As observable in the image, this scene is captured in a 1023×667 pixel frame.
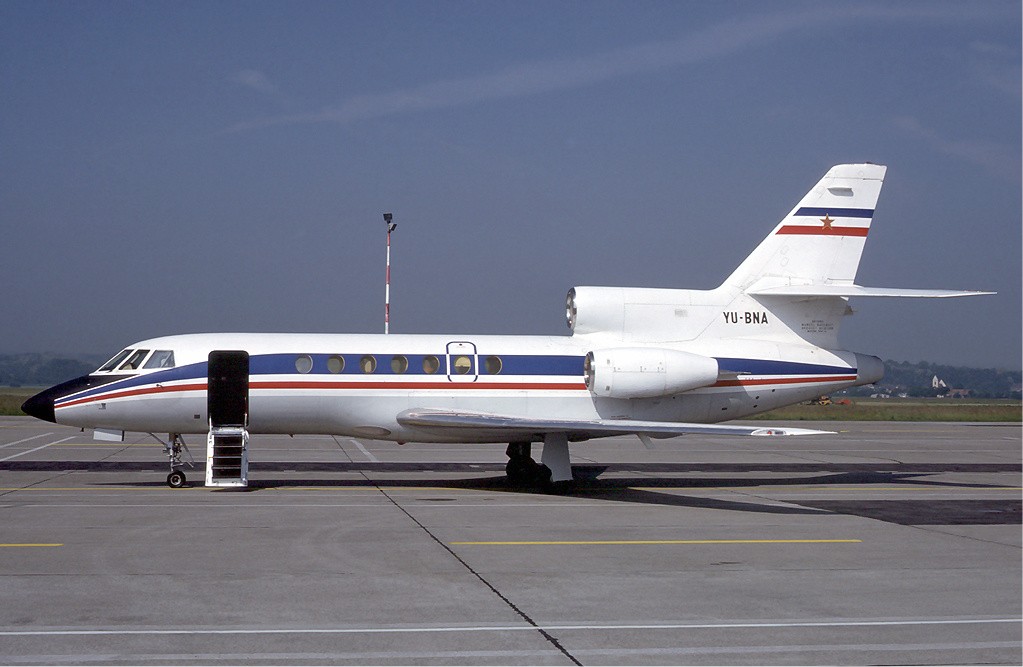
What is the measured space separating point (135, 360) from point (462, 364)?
6.58 metres

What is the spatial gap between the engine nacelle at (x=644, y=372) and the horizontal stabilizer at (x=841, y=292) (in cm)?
254

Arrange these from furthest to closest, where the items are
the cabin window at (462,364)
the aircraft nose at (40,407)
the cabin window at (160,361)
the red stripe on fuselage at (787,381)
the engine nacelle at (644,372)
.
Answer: the red stripe on fuselage at (787,381) → the cabin window at (462,364) → the engine nacelle at (644,372) → the cabin window at (160,361) → the aircraft nose at (40,407)

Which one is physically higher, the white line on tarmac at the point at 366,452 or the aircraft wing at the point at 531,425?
the aircraft wing at the point at 531,425

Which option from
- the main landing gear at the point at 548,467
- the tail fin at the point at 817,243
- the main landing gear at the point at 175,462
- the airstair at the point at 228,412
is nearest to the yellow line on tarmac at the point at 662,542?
the main landing gear at the point at 548,467

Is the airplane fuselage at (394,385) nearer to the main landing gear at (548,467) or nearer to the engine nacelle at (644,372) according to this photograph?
the engine nacelle at (644,372)

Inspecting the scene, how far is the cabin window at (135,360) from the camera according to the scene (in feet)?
68.0

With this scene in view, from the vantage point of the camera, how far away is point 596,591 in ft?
36.7

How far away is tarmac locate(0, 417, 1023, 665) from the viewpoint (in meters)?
8.86

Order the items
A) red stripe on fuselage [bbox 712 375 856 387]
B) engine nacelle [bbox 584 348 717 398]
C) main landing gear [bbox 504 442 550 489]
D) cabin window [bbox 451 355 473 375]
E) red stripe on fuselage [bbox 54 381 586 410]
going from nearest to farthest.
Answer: red stripe on fuselage [bbox 54 381 586 410], engine nacelle [bbox 584 348 717 398], cabin window [bbox 451 355 473 375], red stripe on fuselage [bbox 712 375 856 387], main landing gear [bbox 504 442 550 489]

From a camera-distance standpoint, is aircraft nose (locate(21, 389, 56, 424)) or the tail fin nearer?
aircraft nose (locate(21, 389, 56, 424))

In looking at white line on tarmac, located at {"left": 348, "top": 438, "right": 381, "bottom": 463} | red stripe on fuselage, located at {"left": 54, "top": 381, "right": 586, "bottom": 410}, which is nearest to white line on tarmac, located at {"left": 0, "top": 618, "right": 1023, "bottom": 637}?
red stripe on fuselage, located at {"left": 54, "top": 381, "right": 586, "bottom": 410}

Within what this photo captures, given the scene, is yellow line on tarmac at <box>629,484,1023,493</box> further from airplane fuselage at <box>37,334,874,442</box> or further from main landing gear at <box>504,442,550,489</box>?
main landing gear at <box>504,442,550,489</box>

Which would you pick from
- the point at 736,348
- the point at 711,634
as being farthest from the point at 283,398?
the point at 711,634

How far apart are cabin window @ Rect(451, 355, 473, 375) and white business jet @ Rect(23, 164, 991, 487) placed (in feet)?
0.10
